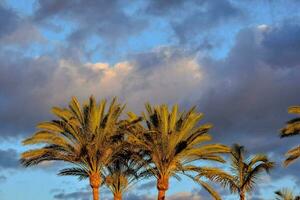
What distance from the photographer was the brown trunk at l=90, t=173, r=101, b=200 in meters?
44.6

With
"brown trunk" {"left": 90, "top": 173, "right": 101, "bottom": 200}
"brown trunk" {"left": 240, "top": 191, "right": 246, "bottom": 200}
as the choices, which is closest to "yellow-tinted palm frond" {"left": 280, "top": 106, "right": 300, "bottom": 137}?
"brown trunk" {"left": 240, "top": 191, "right": 246, "bottom": 200}

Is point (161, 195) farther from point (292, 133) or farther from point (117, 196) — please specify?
point (292, 133)

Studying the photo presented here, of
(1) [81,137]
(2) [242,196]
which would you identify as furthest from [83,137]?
(2) [242,196]

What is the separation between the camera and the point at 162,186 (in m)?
45.6

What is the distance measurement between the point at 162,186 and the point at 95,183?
4744 millimetres

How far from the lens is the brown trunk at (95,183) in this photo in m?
44.6

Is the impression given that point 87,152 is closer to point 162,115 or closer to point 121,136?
point 121,136

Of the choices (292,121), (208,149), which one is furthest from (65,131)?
(292,121)

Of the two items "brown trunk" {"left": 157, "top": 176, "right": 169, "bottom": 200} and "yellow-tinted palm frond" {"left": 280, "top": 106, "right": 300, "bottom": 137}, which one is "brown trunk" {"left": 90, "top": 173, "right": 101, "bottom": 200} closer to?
"brown trunk" {"left": 157, "top": 176, "right": 169, "bottom": 200}

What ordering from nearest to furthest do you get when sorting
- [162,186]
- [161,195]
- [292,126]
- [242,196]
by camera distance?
1. [292,126]
2. [162,186]
3. [161,195]
4. [242,196]

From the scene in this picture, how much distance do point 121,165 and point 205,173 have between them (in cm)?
723

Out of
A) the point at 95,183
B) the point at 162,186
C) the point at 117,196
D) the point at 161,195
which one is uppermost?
the point at 117,196

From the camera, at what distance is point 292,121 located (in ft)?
137

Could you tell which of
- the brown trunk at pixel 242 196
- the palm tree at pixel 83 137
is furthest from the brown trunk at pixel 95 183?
the brown trunk at pixel 242 196
